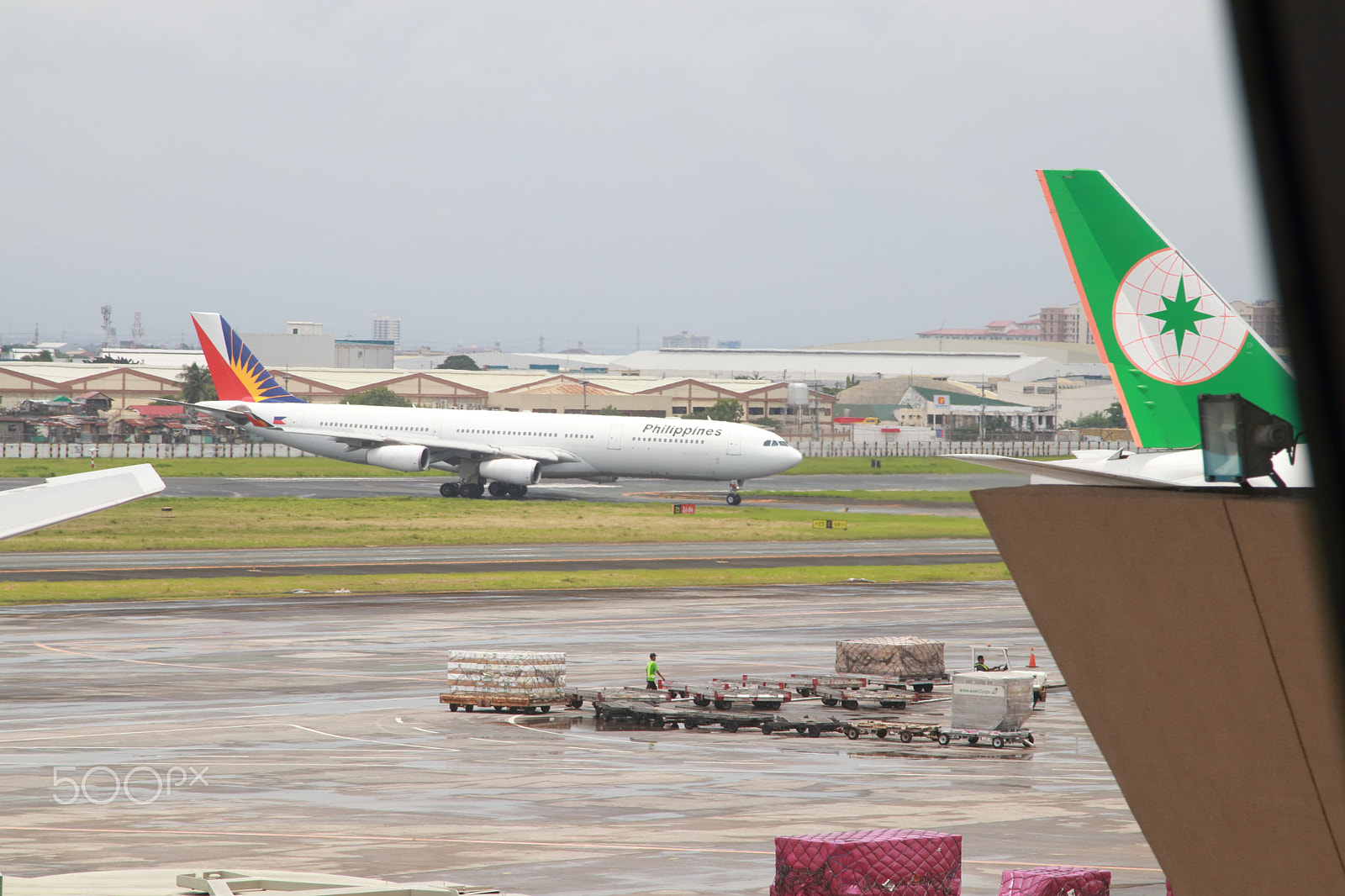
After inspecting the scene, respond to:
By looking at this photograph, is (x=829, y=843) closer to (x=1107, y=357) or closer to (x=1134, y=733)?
(x=1134, y=733)

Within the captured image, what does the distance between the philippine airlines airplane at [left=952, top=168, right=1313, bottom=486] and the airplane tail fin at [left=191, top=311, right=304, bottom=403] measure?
73.9m

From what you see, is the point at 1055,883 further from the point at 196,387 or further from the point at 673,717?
the point at 196,387

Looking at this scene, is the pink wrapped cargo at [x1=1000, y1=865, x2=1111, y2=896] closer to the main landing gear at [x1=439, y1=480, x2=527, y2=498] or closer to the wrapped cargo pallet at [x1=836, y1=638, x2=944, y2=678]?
the wrapped cargo pallet at [x1=836, y1=638, x2=944, y2=678]

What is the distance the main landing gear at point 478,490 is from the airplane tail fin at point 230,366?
14.2 meters

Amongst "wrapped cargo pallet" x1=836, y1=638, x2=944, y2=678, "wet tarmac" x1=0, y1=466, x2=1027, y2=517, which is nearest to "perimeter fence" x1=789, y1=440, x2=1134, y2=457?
"wet tarmac" x1=0, y1=466, x2=1027, y2=517

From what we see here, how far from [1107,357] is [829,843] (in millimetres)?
14665

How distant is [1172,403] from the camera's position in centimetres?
2561

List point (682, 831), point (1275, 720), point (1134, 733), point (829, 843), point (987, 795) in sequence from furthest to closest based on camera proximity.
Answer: point (987, 795)
point (682, 831)
point (829, 843)
point (1134, 733)
point (1275, 720)

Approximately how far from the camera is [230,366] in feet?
306

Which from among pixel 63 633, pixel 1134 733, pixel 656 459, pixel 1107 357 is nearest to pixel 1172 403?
pixel 1107 357

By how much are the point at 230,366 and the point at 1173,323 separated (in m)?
78.4

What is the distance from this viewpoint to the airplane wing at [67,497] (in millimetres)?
15453

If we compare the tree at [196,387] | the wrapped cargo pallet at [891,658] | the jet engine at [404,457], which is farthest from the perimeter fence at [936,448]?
the wrapped cargo pallet at [891,658]

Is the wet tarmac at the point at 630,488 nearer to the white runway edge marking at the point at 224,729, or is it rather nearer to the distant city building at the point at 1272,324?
the white runway edge marking at the point at 224,729
